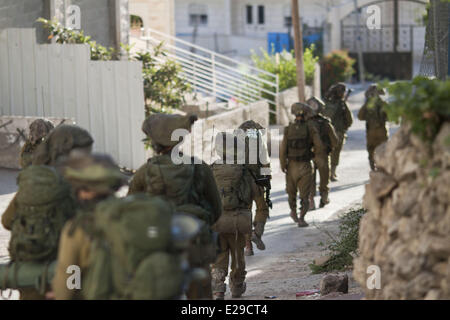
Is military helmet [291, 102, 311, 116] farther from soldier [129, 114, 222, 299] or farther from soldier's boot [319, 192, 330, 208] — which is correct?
soldier [129, 114, 222, 299]

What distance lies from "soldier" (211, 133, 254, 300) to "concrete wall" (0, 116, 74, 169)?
24.2 ft

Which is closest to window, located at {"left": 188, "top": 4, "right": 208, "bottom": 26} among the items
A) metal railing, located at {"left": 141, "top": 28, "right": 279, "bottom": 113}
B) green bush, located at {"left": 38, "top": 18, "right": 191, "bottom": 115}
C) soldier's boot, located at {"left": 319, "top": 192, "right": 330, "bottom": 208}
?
metal railing, located at {"left": 141, "top": 28, "right": 279, "bottom": 113}

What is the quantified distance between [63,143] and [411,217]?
8.47ft

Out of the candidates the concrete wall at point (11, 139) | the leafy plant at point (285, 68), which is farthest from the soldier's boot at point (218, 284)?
the leafy plant at point (285, 68)

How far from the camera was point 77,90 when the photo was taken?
16.4 m

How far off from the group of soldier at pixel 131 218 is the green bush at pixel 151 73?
7612 millimetres

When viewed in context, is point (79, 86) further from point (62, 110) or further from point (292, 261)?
point (292, 261)

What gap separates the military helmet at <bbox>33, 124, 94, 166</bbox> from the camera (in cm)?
647

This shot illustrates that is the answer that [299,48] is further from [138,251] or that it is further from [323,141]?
[138,251]

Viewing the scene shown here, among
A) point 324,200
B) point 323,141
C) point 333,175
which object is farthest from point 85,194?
point 333,175

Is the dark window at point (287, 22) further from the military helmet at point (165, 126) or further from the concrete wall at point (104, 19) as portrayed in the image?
the military helmet at point (165, 126)

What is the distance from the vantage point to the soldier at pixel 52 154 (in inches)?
234
